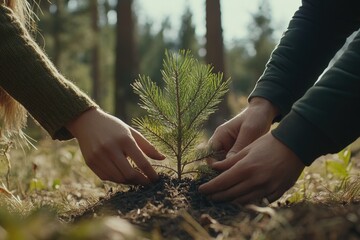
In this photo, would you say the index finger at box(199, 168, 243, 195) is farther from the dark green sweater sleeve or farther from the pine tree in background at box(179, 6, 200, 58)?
the pine tree in background at box(179, 6, 200, 58)

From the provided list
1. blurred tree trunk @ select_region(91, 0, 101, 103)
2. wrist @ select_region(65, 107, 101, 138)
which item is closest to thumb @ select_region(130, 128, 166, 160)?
wrist @ select_region(65, 107, 101, 138)

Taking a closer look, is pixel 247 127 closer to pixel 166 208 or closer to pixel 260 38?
pixel 166 208

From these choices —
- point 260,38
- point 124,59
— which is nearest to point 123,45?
point 124,59

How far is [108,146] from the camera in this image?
5.37 feet

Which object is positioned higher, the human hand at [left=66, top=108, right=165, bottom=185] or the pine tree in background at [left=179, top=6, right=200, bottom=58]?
the human hand at [left=66, top=108, right=165, bottom=185]

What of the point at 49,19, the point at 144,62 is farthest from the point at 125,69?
the point at 144,62

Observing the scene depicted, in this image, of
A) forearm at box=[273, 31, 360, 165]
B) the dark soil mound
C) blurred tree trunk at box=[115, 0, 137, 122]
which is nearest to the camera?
the dark soil mound

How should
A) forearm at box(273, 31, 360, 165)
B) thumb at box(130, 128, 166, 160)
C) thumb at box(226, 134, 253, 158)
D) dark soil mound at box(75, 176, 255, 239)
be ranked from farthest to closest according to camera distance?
thumb at box(226, 134, 253, 158)
thumb at box(130, 128, 166, 160)
forearm at box(273, 31, 360, 165)
dark soil mound at box(75, 176, 255, 239)

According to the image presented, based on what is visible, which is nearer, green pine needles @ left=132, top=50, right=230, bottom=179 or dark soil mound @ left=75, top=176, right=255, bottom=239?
dark soil mound @ left=75, top=176, right=255, bottom=239

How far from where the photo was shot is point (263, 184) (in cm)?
157

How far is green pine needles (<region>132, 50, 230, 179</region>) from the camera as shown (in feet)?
6.06

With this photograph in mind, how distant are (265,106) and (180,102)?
44cm

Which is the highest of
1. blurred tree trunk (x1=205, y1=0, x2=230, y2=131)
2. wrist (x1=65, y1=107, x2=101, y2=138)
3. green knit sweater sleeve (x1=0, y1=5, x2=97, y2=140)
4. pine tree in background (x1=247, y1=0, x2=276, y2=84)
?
green knit sweater sleeve (x1=0, y1=5, x2=97, y2=140)

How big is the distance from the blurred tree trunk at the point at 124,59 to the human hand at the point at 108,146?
28.2ft
